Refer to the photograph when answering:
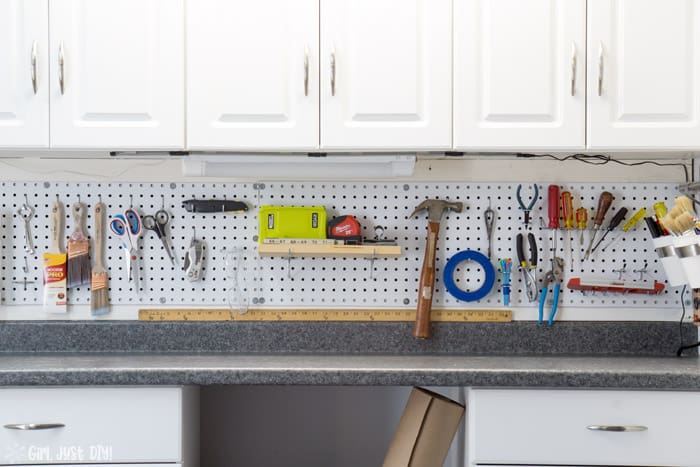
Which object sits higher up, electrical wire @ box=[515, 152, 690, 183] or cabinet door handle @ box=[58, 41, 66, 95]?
cabinet door handle @ box=[58, 41, 66, 95]

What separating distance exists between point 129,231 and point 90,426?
2.19 feet

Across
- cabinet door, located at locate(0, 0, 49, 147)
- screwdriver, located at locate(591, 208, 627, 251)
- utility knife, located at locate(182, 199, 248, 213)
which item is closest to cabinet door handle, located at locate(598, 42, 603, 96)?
→ screwdriver, located at locate(591, 208, 627, 251)

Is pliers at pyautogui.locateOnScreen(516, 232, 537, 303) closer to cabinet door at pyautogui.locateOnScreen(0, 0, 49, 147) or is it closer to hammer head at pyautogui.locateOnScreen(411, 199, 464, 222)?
hammer head at pyautogui.locateOnScreen(411, 199, 464, 222)

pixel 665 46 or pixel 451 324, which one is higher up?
pixel 665 46

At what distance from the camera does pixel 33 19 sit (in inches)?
71.7

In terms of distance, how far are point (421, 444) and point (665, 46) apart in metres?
1.27

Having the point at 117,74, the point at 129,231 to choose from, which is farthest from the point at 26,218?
the point at 117,74

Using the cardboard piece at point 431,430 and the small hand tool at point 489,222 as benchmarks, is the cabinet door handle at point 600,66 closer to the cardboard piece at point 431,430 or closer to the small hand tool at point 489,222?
the small hand tool at point 489,222

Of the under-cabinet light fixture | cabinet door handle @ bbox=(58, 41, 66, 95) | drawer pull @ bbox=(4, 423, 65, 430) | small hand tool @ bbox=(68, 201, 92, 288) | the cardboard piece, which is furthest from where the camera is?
small hand tool @ bbox=(68, 201, 92, 288)

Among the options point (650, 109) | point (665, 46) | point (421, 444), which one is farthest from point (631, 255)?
point (421, 444)

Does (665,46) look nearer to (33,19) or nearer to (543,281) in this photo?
(543,281)

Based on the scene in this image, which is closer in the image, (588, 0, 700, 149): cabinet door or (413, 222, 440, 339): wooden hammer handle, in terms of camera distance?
(588, 0, 700, 149): cabinet door

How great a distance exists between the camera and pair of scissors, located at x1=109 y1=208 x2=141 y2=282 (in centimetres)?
208

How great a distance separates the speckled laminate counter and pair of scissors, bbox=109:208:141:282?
1.24 feet
